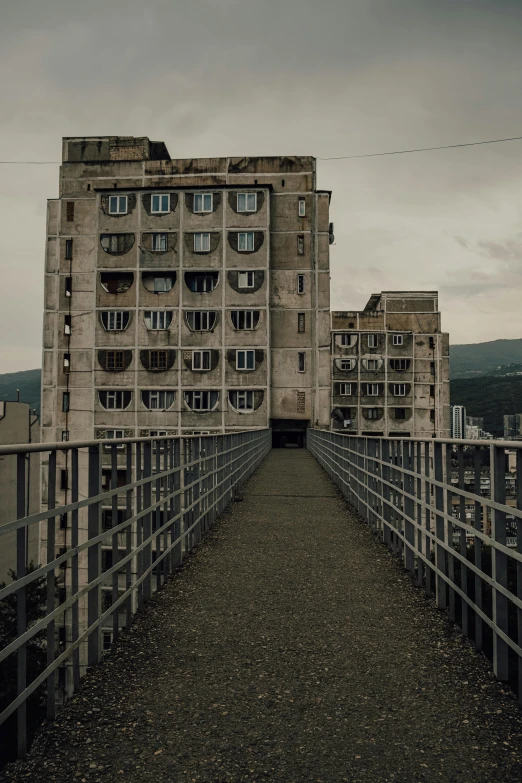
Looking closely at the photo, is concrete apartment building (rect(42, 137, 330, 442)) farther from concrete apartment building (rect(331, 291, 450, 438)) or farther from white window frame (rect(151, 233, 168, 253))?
concrete apartment building (rect(331, 291, 450, 438))

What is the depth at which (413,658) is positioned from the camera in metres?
5.04

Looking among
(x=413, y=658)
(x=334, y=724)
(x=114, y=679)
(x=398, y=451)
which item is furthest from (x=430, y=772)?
(x=398, y=451)

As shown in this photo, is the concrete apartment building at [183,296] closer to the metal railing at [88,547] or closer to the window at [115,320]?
the window at [115,320]

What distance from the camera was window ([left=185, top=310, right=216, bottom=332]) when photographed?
194 ft

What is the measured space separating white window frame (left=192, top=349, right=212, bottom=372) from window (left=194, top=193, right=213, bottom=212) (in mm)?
12755

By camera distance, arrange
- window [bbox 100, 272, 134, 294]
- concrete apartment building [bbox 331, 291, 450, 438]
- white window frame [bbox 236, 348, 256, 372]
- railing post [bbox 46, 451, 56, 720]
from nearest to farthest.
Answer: railing post [bbox 46, 451, 56, 720]
white window frame [bbox 236, 348, 256, 372]
window [bbox 100, 272, 134, 294]
concrete apartment building [bbox 331, 291, 450, 438]

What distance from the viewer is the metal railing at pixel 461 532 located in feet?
14.6

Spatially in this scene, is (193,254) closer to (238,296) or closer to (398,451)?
(238,296)

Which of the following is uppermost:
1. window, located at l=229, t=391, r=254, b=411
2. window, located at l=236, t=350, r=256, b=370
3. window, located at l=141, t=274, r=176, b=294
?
window, located at l=141, t=274, r=176, b=294

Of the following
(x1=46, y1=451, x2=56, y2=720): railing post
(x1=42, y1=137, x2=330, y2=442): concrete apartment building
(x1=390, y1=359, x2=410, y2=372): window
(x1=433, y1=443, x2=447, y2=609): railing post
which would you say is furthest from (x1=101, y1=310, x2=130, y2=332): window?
(x1=46, y1=451, x2=56, y2=720): railing post

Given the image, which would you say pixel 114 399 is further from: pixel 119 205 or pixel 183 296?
pixel 119 205

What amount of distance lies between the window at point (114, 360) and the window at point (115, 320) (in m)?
2.13

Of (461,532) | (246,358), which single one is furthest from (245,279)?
(461,532)

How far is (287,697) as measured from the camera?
4.25 metres
